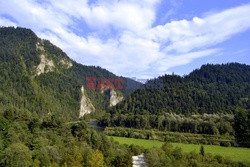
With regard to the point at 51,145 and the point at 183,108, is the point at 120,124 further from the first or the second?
the point at 51,145

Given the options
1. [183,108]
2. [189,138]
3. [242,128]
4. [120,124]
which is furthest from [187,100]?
[189,138]

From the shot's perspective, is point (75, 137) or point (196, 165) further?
point (75, 137)

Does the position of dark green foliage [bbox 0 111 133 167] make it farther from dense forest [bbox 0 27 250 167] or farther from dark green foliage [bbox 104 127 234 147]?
dark green foliage [bbox 104 127 234 147]

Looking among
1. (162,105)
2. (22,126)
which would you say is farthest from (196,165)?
(162,105)

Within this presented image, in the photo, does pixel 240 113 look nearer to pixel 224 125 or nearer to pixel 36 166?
pixel 224 125

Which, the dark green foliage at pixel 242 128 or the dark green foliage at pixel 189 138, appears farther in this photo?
the dark green foliage at pixel 189 138

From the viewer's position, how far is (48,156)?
158 feet

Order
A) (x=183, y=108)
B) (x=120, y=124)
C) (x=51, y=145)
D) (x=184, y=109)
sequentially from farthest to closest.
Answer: (x=183, y=108) < (x=184, y=109) < (x=120, y=124) < (x=51, y=145)

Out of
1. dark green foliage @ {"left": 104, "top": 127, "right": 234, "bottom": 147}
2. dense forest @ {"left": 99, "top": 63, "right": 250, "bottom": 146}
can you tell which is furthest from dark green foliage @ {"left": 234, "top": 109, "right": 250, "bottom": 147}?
dense forest @ {"left": 99, "top": 63, "right": 250, "bottom": 146}

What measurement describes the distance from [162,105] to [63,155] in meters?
122

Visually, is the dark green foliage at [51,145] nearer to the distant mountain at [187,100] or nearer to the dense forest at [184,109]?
the dense forest at [184,109]

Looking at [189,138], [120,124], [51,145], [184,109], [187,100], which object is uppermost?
[187,100]

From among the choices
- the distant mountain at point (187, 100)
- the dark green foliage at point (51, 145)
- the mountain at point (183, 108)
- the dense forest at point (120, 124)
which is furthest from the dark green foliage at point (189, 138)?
the distant mountain at point (187, 100)

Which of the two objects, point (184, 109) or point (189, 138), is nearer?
point (189, 138)
